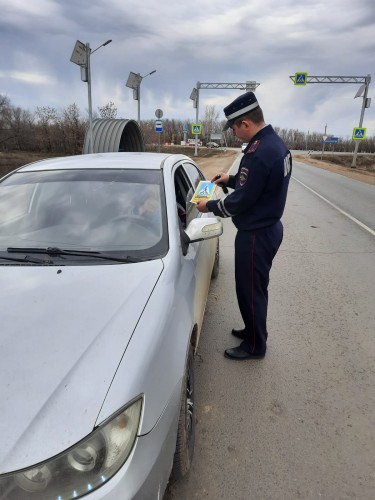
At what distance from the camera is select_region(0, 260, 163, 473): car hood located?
1228mm

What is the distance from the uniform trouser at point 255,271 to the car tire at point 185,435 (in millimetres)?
1014

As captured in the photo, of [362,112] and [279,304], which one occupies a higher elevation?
[362,112]

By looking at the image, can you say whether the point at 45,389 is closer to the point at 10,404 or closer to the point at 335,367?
the point at 10,404

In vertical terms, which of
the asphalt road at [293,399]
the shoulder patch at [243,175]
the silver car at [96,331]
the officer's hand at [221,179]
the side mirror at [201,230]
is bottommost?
the asphalt road at [293,399]

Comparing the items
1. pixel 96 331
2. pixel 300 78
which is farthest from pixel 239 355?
pixel 300 78

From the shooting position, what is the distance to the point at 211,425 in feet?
8.21

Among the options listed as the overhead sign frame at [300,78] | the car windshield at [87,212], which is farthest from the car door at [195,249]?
the overhead sign frame at [300,78]

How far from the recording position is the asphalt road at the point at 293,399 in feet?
6.89

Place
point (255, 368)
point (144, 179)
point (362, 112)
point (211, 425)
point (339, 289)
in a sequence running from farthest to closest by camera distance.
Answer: point (362, 112) → point (339, 289) → point (255, 368) → point (144, 179) → point (211, 425)

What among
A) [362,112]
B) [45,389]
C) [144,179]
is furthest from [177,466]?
[362,112]

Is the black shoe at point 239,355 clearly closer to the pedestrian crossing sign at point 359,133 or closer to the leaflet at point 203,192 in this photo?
the leaflet at point 203,192

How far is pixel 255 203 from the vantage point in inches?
112

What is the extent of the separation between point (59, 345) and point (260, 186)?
1.78 meters

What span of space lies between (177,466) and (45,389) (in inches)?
38.3
